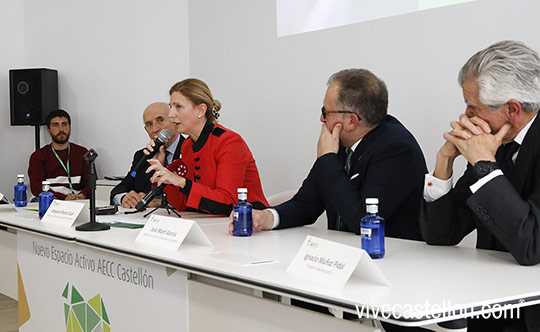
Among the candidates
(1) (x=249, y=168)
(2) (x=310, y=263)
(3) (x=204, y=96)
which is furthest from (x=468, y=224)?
(3) (x=204, y=96)

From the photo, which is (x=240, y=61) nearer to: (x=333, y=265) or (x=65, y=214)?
(x=65, y=214)

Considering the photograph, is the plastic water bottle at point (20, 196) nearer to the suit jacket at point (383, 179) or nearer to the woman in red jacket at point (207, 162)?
the woman in red jacket at point (207, 162)

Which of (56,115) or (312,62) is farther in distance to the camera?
(56,115)

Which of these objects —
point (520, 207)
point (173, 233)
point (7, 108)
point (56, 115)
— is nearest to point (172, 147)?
point (173, 233)

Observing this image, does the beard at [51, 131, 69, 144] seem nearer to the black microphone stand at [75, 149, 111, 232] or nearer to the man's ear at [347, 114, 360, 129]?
the black microphone stand at [75, 149, 111, 232]

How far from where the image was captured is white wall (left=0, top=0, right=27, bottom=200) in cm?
668

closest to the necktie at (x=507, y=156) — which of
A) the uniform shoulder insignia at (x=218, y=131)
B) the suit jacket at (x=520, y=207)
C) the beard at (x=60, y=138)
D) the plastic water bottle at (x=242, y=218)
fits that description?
the suit jacket at (x=520, y=207)

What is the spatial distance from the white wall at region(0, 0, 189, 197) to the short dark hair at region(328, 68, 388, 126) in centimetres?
337

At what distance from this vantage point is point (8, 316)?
428cm

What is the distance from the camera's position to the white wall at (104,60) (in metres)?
5.80

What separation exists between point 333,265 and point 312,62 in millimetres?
3007

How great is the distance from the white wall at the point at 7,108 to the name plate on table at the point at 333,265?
5.79 metres

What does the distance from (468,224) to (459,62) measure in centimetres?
163

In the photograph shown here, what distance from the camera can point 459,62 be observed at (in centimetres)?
342
